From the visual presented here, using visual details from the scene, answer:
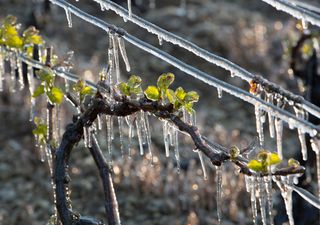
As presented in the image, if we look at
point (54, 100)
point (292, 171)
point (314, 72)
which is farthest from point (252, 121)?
point (292, 171)

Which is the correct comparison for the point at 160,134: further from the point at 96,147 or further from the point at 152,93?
the point at 152,93

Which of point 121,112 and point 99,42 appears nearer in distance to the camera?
point 121,112

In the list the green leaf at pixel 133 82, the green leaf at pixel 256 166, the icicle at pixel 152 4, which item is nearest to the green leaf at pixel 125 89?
the green leaf at pixel 133 82

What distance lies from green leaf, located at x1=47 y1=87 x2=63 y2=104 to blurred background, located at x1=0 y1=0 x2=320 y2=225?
246 centimetres

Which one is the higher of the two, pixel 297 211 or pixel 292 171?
pixel 297 211

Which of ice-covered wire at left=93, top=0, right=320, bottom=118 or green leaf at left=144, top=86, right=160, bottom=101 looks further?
green leaf at left=144, top=86, right=160, bottom=101

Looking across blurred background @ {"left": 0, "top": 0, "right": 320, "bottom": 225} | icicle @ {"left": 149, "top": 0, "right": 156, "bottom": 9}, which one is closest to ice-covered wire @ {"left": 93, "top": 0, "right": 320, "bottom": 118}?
blurred background @ {"left": 0, "top": 0, "right": 320, "bottom": 225}

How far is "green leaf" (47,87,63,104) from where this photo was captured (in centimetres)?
238

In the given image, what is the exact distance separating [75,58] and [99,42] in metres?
1.04

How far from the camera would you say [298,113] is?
2.05 metres

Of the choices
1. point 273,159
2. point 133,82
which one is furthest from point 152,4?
point 273,159

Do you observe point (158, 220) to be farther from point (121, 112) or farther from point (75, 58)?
point (75, 58)

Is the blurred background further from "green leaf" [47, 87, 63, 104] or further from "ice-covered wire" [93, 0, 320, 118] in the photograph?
"ice-covered wire" [93, 0, 320, 118]

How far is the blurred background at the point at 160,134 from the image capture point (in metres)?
4.92
